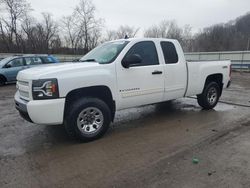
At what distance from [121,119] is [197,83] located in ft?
7.37

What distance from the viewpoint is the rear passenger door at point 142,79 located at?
471 cm

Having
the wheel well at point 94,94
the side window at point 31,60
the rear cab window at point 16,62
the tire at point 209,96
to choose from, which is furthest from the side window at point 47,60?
the wheel well at point 94,94

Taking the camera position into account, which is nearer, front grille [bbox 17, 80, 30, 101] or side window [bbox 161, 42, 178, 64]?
front grille [bbox 17, 80, 30, 101]

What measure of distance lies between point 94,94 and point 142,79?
1.10m

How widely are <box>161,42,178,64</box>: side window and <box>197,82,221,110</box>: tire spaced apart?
63.9 inches

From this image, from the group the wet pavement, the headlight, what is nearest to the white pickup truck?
the headlight

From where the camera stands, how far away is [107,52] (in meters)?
5.05

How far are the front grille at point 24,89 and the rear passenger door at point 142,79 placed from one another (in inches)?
65.8

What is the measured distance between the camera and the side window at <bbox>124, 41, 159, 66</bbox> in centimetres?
501

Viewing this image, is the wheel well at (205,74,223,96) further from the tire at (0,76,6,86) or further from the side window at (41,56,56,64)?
the tire at (0,76,6,86)

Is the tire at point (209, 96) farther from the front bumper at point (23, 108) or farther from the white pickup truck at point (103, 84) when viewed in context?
the front bumper at point (23, 108)

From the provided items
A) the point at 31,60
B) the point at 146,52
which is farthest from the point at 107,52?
the point at 31,60

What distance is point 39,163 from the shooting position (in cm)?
356

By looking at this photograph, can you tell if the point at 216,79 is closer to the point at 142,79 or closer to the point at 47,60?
the point at 142,79
